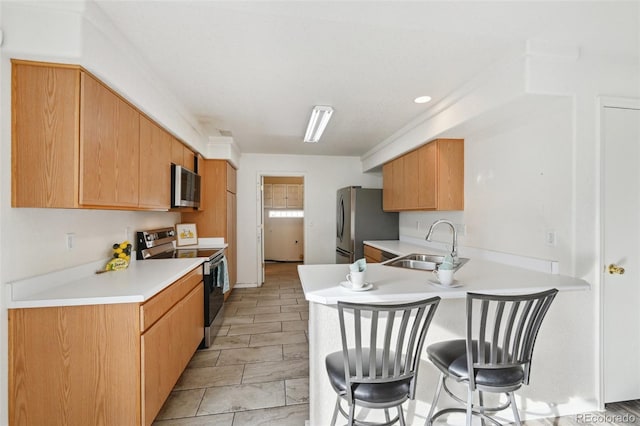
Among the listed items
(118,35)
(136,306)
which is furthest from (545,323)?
(118,35)

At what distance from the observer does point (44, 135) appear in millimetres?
1437

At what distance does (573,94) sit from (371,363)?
2.14m

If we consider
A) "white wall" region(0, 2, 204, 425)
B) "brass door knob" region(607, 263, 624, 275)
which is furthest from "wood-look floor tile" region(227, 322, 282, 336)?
"brass door knob" region(607, 263, 624, 275)

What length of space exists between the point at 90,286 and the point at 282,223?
20.1ft

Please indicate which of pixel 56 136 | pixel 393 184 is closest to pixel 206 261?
pixel 56 136

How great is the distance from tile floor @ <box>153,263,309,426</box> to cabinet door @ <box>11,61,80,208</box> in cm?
154

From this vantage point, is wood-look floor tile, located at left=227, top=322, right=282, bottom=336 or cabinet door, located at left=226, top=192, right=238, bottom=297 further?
cabinet door, located at left=226, top=192, right=238, bottom=297

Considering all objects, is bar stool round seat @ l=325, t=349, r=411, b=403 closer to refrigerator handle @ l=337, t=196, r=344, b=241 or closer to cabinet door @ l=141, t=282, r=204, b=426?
cabinet door @ l=141, t=282, r=204, b=426

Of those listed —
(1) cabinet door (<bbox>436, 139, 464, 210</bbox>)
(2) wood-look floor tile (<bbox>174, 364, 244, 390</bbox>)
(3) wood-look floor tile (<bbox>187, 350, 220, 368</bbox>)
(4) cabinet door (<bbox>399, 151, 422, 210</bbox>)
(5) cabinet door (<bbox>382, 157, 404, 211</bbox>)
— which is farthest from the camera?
(5) cabinet door (<bbox>382, 157, 404, 211</bbox>)

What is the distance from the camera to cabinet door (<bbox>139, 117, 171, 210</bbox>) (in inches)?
85.9

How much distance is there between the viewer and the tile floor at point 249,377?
1.85 meters

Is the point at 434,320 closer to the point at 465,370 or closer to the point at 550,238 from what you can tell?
the point at 465,370

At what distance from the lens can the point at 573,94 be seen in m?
1.84

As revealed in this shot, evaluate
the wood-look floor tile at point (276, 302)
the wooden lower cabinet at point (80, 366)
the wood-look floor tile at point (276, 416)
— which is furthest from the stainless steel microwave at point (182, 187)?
the wood-look floor tile at point (276, 416)
